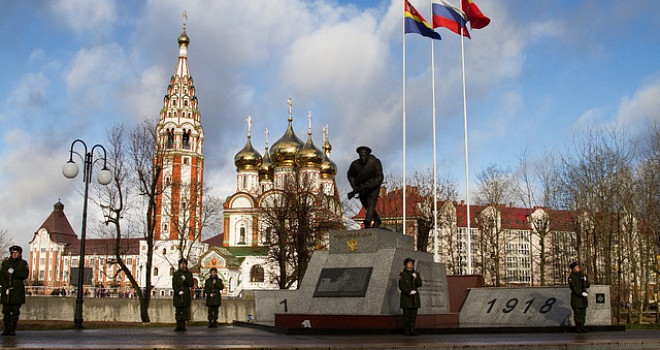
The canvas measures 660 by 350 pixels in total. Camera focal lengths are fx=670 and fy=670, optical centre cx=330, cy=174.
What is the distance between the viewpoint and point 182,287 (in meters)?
16.0

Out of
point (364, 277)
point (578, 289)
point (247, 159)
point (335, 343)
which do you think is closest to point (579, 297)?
point (578, 289)

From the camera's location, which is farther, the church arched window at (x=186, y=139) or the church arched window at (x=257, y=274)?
the church arched window at (x=186, y=139)

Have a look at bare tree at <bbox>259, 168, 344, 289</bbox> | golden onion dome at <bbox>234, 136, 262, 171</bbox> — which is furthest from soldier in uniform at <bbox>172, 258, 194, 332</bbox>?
golden onion dome at <bbox>234, 136, 262, 171</bbox>

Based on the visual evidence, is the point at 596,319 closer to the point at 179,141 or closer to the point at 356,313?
the point at 356,313

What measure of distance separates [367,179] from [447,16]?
14.4 m

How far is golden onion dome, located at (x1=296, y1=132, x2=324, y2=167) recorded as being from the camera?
79500 mm

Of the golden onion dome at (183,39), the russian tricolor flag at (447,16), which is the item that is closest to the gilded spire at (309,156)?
the golden onion dome at (183,39)

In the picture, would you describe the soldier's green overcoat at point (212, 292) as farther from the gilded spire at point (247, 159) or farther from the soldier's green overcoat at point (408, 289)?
the gilded spire at point (247, 159)

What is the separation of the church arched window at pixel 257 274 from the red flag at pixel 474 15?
5655cm

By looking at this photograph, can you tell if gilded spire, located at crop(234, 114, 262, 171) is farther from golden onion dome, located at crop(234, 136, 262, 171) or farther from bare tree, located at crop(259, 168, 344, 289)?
bare tree, located at crop(259, 168, 344, 289)

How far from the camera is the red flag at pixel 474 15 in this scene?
27594 millimetres

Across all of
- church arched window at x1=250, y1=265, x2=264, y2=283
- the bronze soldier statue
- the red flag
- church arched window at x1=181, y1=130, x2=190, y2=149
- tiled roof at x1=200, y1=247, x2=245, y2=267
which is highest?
church arched window at x1=181, y1=130, x2=190, y2=149

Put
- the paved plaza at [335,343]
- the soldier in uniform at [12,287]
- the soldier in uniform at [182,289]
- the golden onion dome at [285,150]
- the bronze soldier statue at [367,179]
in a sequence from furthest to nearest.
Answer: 1. the golden onion dome at [285,150]
2. the bronze soldier statue at [367,179]
3. the soldier in uniform at [182,289]
4. the soldier in uniform at [12,287]
5. the paved plaza at [335,343]

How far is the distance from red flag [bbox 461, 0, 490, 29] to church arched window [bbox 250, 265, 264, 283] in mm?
56547
